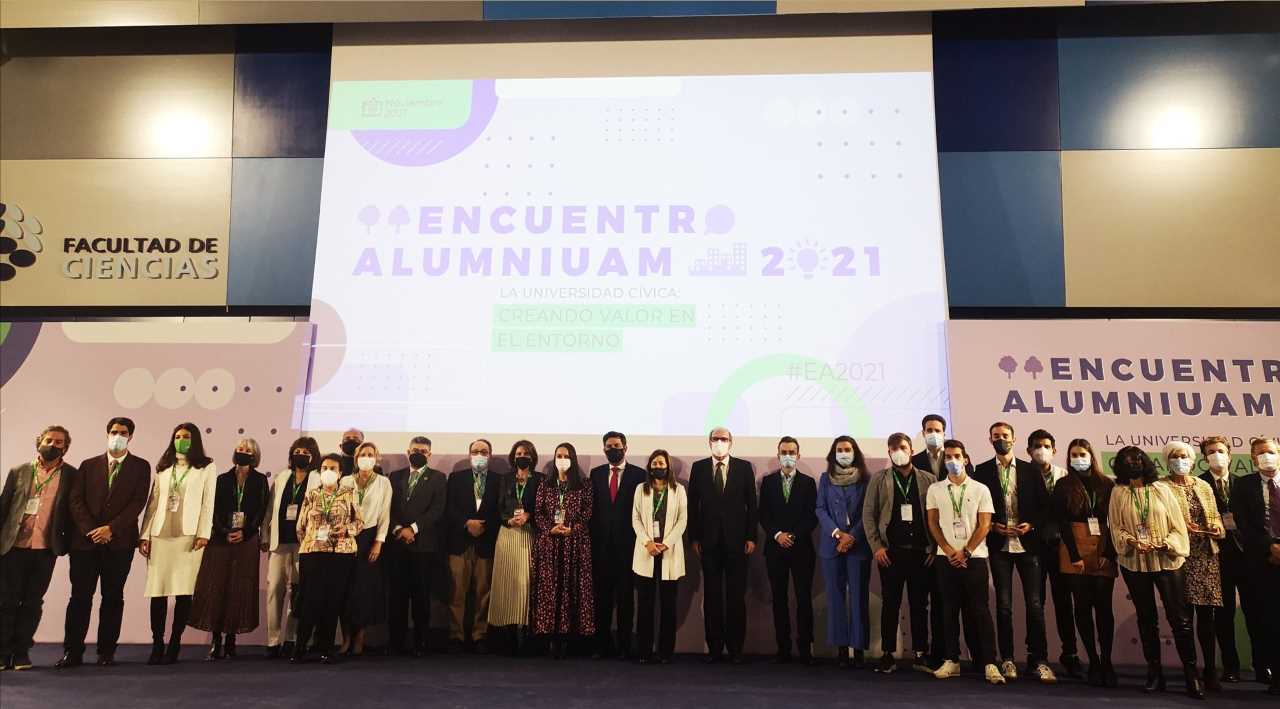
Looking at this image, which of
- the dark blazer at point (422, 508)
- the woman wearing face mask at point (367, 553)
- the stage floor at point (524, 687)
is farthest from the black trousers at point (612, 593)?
the woman wearing face mask at point (367, 553)

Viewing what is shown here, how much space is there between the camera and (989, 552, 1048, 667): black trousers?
4.95 metres

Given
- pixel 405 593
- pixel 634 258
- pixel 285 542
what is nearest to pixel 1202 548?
pixel 634 258

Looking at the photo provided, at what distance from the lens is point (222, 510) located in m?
5.44

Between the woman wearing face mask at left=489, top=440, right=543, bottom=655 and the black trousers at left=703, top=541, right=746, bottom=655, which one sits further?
the woman wearing face mask at left=489, top=440, right=543, bottom=655

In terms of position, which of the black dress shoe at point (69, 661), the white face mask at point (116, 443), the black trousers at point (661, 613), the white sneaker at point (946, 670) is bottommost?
the black dress shoe at point (69, 661)

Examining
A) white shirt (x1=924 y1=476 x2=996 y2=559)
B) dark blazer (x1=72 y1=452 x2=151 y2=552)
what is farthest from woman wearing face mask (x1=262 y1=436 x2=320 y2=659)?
white shirt (x1=924 y1=476 x2=996 y2=559)

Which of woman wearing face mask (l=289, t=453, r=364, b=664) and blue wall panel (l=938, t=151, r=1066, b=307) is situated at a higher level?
blue wall panel (l=938, t=151, r=1066, b=307)

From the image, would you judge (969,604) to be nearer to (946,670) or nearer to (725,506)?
(946,670)

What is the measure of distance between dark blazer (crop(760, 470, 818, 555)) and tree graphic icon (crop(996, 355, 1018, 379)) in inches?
63.5

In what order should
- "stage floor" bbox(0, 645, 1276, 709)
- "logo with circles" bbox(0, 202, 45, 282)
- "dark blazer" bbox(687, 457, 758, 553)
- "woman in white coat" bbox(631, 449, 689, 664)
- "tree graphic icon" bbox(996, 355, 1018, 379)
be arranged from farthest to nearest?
"logo with circles" bbox(0, 202, 45, 282) < "tree graphic icon" bbox(996, 355, 1018, 379) < "dark blazer" bbox(687, 457, 758, 553) < "woman in white coat" bbox(631, 449, 689, 664) < "stage floor" bbox(0, 645, 1276, 709)

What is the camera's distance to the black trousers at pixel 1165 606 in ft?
14.7

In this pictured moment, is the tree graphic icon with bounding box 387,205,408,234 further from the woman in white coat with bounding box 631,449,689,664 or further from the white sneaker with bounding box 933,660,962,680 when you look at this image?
the white sneaker with bounding box 933,660,962,680

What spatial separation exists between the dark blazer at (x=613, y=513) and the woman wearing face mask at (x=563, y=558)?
82mm

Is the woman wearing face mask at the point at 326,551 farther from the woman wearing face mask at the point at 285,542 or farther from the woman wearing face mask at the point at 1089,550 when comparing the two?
the woman wearing face mask at the point at 1089,550
